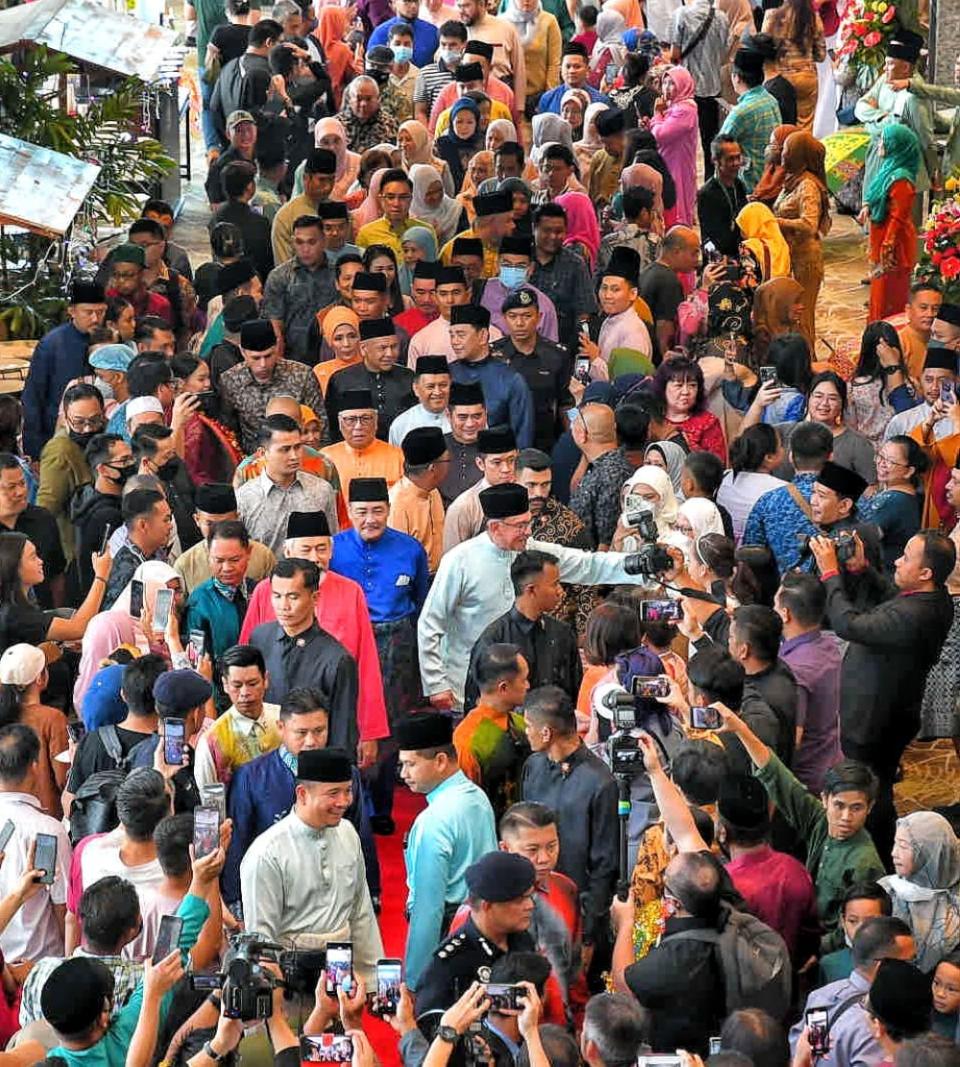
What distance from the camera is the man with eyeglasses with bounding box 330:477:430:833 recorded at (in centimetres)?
820

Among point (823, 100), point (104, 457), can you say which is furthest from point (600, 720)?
point (823, 100)

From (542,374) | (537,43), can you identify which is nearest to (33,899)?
(542,374)

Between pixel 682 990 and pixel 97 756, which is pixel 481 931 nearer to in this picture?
pixel 682 990

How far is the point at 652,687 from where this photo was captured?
268 inches

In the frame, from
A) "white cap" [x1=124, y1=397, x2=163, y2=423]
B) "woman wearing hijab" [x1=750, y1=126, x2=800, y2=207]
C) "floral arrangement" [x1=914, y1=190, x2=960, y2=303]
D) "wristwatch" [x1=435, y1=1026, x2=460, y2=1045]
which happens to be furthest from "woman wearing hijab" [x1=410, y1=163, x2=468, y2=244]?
"wristwatch" [x1=435, y1=1026, x2=460, y2=1045]

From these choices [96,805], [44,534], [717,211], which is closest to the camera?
[96,805]

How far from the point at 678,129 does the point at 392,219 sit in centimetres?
243

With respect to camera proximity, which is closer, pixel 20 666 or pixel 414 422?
pixel 20 666

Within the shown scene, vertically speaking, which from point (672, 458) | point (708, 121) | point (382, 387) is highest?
point (672, 458)

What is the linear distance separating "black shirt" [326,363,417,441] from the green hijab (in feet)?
12.0

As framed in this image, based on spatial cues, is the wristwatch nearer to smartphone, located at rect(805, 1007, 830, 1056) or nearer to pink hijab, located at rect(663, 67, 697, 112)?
smartphone, located at rect(805, 1007, 830, 1056)

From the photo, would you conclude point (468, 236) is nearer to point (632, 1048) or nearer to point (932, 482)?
point (932, 482)

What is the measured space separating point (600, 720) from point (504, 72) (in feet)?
27.1

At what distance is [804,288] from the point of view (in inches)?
467
